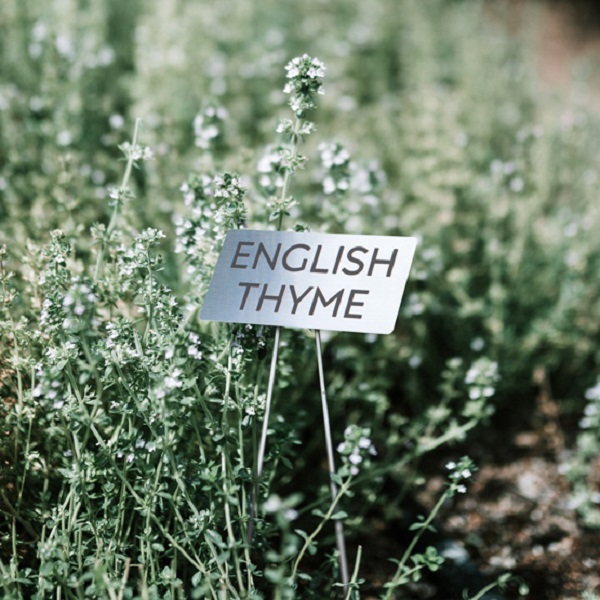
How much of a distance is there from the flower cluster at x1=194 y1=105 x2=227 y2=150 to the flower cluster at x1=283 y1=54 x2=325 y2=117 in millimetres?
688

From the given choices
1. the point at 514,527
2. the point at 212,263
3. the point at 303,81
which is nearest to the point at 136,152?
the point at 212,263

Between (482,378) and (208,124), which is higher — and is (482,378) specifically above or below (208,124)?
below

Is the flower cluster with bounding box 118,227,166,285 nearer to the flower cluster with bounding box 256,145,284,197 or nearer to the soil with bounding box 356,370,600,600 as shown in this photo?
the flower cluster with bounding box 256,145,284,197

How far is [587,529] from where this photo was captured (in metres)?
2.32

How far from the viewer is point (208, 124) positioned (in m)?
2.32

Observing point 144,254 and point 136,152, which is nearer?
point 144,254

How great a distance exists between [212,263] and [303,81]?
0.50m

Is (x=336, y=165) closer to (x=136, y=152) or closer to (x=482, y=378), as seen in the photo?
(x=136, y=152)

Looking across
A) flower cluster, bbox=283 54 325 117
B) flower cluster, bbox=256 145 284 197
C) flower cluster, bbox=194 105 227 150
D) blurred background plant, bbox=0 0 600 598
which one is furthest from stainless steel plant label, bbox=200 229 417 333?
flower cluster, bbox=194 105 227 150

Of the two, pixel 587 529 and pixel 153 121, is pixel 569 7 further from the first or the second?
pixel 587 529

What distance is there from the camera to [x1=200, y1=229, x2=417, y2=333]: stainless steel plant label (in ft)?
4.79

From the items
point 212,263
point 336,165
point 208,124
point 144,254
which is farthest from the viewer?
point 208,124

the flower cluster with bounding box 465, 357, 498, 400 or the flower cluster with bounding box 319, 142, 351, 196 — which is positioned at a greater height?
the flower cluster with bounding box 319, 142, 351, 196

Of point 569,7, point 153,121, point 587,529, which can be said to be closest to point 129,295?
point 153,121
